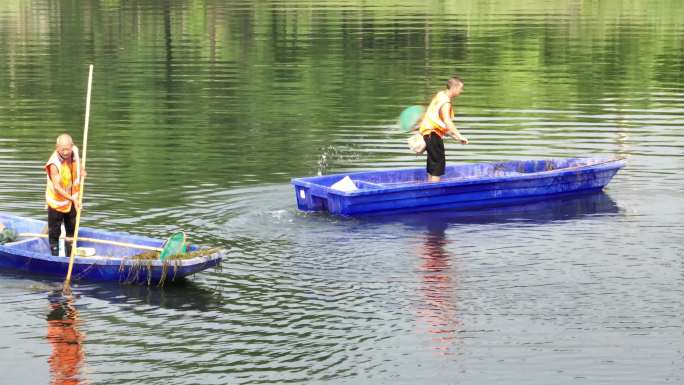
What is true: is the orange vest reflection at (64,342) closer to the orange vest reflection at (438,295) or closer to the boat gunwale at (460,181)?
the orange vest reflection at (438,295)

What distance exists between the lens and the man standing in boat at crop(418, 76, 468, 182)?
26.5 m

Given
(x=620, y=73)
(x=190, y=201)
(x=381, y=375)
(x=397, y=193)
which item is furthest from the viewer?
(x=620, y=73)

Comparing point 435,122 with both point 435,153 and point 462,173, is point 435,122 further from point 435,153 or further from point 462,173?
point 462,173

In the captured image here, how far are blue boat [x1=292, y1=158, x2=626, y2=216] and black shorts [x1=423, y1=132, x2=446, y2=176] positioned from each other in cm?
33

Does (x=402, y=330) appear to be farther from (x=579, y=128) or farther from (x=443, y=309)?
(x=579, y=128)

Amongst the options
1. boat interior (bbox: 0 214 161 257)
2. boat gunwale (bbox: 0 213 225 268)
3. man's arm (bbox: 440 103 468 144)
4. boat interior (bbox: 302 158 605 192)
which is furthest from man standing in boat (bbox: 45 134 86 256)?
man's arm (bbox: 440 103 468 144)

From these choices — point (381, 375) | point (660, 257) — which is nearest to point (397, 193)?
point (660, 257)

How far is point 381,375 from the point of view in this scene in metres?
16.4

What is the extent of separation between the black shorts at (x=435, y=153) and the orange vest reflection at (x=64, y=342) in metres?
9.09

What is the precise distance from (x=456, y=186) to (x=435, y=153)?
0.94 meters

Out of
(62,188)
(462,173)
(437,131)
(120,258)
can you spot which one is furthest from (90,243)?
(462,173)

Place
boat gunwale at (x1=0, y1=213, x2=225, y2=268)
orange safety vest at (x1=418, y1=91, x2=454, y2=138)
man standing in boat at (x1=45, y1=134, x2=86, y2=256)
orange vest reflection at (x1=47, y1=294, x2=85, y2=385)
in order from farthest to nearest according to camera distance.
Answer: orange safety vest at (x1=418, y1=91, x2=454, y2=138), man standing in boat at (x1=45, y1=134, x2=86, y2=256), boat gunwale at (x1=0, y1=213, x2=225, y2=268), orange vest reflection at (x1=47, y1=294, x2=85, y2=385)

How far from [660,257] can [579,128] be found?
52.8ft

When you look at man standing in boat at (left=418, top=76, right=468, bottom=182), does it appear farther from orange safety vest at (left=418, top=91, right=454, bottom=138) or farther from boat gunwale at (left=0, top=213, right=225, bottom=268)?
boat gunwale at (left=0, top=213, right=225, bottom=268)
